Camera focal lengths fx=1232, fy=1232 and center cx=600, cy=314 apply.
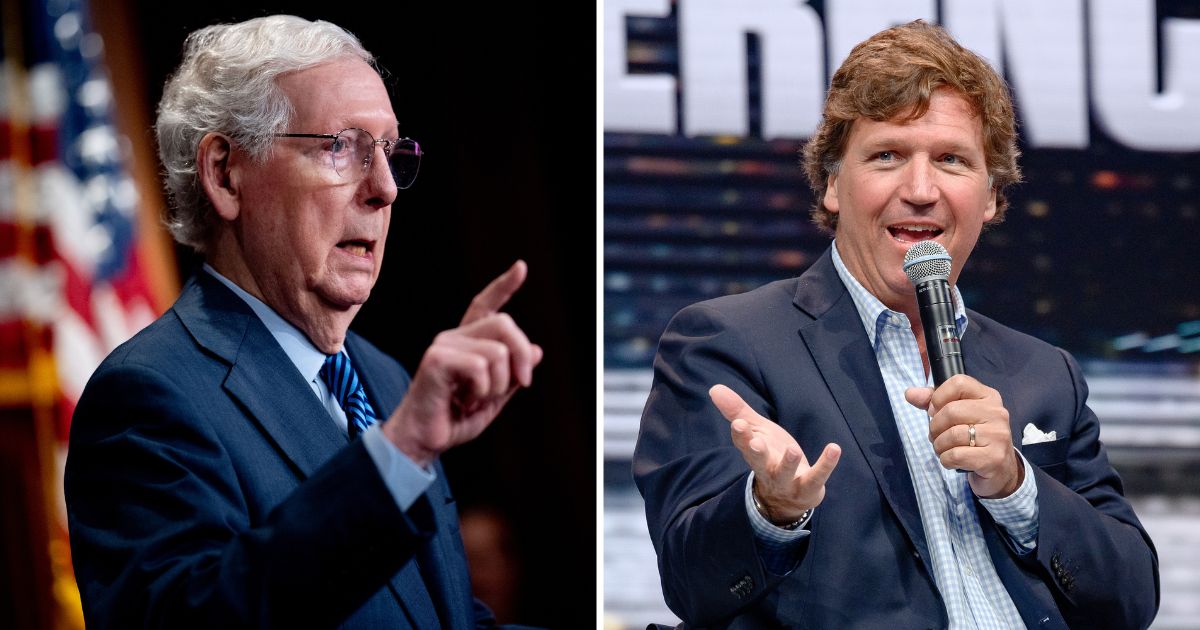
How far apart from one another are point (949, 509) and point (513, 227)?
1421 mm

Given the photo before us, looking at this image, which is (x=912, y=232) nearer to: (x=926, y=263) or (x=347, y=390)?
(x=926, y=263)

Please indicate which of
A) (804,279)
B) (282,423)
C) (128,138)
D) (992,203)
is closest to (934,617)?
(804,279)

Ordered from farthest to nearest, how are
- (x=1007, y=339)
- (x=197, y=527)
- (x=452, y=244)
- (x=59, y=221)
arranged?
(x=59, y=221)
(x=452, y=244)
(x=1007, y=339)
(x=197, y=527)

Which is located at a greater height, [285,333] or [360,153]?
[360,153]

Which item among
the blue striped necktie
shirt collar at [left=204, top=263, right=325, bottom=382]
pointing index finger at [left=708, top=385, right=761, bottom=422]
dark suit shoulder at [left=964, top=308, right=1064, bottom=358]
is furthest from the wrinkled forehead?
dark suit shoulder at [left=964, top=308, right=1064, bottom=358]

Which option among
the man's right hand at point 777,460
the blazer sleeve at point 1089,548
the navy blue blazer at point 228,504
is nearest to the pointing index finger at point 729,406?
the man's right hand at point 777,460

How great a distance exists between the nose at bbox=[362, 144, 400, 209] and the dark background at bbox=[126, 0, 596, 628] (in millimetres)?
913

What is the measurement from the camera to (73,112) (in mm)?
3498

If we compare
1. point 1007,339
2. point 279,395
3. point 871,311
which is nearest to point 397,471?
point 279,395

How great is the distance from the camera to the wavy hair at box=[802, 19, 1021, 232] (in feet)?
8.45

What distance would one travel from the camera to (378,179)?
7.63 feet

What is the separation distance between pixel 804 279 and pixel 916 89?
0.46 m

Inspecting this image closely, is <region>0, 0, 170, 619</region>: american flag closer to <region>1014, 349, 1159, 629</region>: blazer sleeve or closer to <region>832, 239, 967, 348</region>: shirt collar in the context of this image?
<region>832, 239, 967, 348</region>: shirt collar

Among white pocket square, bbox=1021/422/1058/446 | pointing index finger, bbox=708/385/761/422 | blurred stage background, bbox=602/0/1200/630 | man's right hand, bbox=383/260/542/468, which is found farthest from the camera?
blurred stage background, bbox=602/0/1200/630
